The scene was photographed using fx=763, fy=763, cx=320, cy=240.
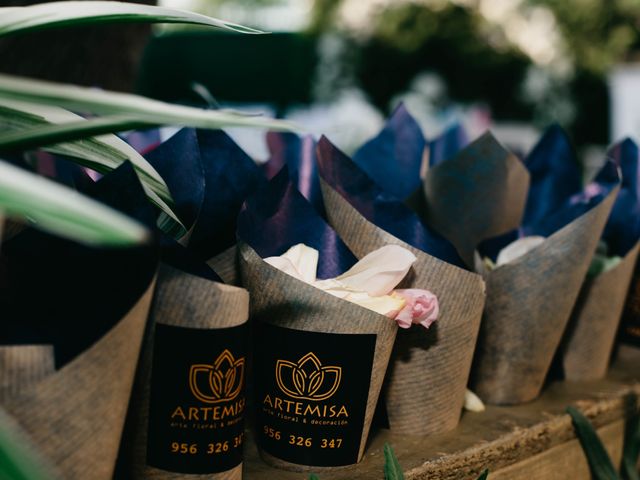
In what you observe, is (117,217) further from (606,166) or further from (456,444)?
(606,166)

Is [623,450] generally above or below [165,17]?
below

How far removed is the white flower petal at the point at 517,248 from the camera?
957 mm

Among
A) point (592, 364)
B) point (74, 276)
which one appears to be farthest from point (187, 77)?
point (74, 276)

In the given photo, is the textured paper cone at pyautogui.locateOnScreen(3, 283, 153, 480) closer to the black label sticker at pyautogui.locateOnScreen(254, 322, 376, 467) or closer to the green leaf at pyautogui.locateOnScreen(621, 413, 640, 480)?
the black label sticker at pyautogui.locateOnScreen(254, 322, 376, 467)

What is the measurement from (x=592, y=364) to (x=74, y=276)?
2.75 feet

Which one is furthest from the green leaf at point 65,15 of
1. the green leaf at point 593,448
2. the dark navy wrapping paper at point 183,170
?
the green leaf at point 593,448

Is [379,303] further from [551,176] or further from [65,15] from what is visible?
[551,176]

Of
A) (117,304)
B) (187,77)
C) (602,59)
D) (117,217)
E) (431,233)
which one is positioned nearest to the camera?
(117,217)

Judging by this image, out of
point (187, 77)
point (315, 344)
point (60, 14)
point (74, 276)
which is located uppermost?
point (60, 14)

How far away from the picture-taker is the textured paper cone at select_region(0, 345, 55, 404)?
1.60ft

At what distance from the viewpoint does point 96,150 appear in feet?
2.20

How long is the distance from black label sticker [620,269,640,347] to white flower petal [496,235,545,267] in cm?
29

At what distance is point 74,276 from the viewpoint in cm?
53

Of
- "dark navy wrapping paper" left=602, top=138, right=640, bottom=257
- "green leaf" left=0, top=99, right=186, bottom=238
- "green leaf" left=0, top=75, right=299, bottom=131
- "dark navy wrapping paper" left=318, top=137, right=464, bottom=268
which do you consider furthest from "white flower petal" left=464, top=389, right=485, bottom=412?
"green leaf" left=0, top=75, right=299, bottom=131
